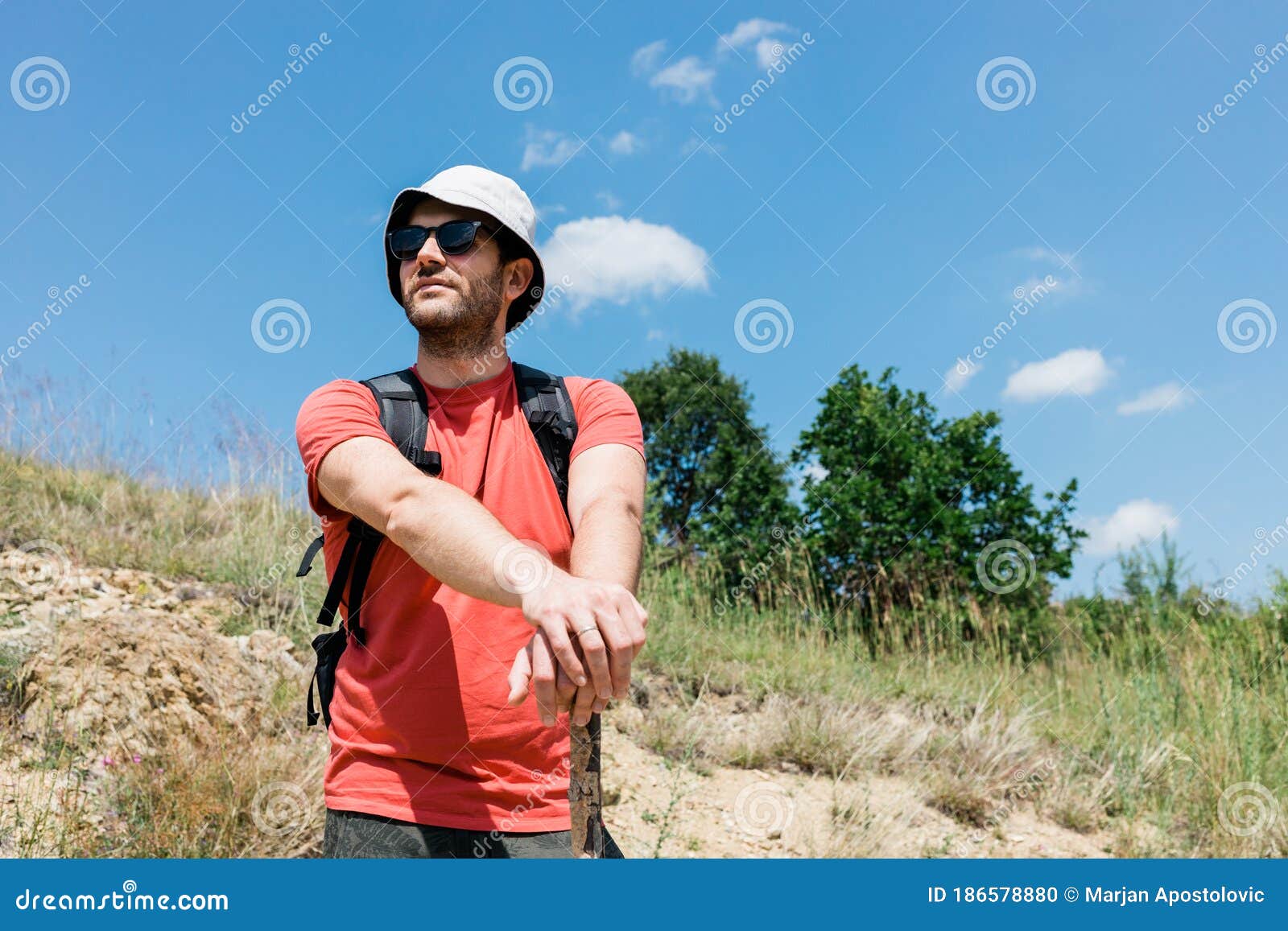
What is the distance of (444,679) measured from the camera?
7.00 ft

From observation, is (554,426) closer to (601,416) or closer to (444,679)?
(601,416)

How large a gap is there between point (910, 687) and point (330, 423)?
652 cm

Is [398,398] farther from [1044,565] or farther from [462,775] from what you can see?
[1044,565]

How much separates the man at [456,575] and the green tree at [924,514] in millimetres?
9717

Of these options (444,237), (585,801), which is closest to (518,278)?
(444,237)

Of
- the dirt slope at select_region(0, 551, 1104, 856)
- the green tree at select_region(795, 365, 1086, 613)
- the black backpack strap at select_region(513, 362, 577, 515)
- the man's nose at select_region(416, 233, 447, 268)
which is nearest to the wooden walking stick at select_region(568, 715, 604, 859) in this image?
the black backpack strap at select_region(513, 362, 577, 515)

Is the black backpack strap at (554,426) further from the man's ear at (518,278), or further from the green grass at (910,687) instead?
the green grass at (910,687)

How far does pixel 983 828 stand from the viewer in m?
6.19

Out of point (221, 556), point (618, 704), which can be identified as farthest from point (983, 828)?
point (221, 556)

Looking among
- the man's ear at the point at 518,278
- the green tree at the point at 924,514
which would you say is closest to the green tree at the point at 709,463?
the green tree at the point at 924,514

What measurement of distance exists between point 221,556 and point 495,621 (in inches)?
227

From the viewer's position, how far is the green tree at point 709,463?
1436cm

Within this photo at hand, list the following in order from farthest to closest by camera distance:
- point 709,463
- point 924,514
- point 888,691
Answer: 1. point 709,463
2. point 924,514
3. point 888,691

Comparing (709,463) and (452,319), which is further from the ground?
(709,463)
